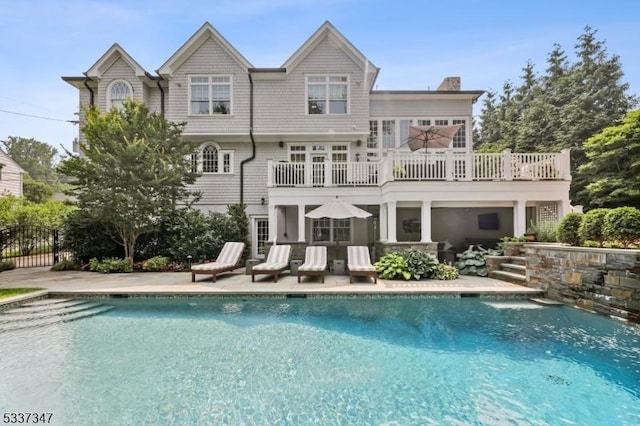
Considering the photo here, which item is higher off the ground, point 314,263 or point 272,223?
point 272,223

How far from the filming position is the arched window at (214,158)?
1568 cm

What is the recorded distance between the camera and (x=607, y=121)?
845 inches

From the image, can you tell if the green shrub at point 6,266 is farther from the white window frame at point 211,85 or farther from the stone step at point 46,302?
the white window frame at point 211,85

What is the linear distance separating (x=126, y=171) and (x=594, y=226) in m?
14.9

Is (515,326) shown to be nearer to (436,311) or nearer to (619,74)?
(436,311)

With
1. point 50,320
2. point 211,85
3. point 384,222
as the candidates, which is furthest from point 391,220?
point 211,85

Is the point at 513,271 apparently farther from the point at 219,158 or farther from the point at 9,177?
the point at 9,177

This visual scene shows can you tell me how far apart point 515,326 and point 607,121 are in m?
23.8

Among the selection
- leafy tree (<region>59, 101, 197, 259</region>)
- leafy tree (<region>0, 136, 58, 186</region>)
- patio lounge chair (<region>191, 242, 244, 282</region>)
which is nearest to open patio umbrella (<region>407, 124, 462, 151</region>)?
patio lounge chair (<region>191, 242, 244, 282</region>)

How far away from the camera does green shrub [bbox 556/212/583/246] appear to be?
8.02m

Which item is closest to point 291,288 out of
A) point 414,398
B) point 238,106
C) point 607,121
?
point 414,398

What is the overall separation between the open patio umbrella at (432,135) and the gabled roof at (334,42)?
466 centimetres

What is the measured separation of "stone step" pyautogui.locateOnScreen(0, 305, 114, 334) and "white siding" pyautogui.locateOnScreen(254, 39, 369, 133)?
10.3 metres

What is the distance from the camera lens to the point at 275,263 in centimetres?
1115
